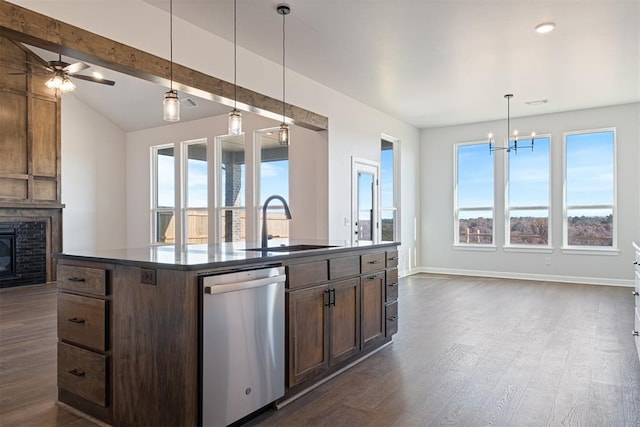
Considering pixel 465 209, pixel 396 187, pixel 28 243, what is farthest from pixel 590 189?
pixel 28 243

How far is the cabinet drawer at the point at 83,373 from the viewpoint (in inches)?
89.1

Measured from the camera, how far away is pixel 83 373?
2.35 meters

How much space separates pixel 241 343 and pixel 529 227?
6.86 meters

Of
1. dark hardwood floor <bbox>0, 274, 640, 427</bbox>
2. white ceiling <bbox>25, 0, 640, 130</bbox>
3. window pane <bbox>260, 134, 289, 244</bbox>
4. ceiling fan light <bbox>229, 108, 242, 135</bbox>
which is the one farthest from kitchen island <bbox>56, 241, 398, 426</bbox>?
window pane <bbox>260, 134, 289, 244</bbox>

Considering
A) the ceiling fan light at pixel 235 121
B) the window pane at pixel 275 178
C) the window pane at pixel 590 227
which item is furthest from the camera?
the window pane at pixel 590 227

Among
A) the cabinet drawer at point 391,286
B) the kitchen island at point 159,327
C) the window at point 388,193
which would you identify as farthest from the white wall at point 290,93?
the cabinet drawer at point 391,286

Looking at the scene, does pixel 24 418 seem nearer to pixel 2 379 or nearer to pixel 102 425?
pixel 102 425

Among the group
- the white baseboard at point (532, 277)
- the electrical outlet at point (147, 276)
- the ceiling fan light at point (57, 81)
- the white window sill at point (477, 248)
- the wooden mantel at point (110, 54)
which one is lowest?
the white baseboard at point (532, 277)

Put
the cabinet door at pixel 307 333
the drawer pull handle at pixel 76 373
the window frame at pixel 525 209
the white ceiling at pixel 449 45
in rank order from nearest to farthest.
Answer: the drawer pull handle at pixel 76 373 → the cabinet door at pixel 307 333 → the white ceiling at pixel 449 45 → the window frame at pixel 525 209

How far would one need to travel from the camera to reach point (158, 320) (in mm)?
2061

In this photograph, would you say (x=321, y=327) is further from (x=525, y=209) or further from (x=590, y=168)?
(x=590, y=168)

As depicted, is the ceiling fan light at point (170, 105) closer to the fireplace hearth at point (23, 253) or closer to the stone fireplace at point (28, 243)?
the stone fireplace at point (28, 243)

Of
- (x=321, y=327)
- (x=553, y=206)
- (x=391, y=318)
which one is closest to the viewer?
(x=321, y=327)

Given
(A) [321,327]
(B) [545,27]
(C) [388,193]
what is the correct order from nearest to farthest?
(A) [321,327]
(B) [545,27]
(C) [388,193]
